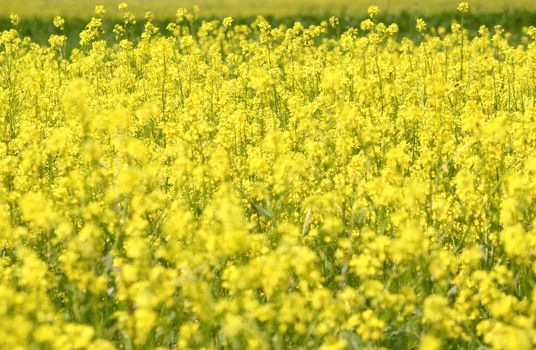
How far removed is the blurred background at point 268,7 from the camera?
17.7 metres

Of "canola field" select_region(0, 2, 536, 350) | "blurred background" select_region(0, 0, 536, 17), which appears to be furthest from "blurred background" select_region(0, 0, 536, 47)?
"canola field" select_region(0, 2, 536, 350)

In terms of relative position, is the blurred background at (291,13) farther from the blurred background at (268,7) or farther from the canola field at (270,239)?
the canola field at (270,239)

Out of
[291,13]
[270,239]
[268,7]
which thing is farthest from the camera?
[268,7]

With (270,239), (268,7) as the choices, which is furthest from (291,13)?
(270,239)

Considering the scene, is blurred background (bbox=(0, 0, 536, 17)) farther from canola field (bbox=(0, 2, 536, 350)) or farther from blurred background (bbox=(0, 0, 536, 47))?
canola field (bbox=(0, 2, 536, 350))

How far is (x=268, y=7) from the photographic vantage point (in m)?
18.5

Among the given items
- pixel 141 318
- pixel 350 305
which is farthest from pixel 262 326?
pixel 141 318

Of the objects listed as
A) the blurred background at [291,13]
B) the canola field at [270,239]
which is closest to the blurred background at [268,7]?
the blurred background at [291,13]

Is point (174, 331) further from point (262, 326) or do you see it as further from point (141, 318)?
point (141, 318)

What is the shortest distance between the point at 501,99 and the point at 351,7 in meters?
11.0

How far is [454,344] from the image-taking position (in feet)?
11.9

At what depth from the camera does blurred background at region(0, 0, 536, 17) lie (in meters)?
17.7

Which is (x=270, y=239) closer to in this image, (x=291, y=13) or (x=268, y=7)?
(x=291, y=13)

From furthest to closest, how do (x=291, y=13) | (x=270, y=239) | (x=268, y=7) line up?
(x=268, y=7), (x=291, y=13), (x=270, y=239)
